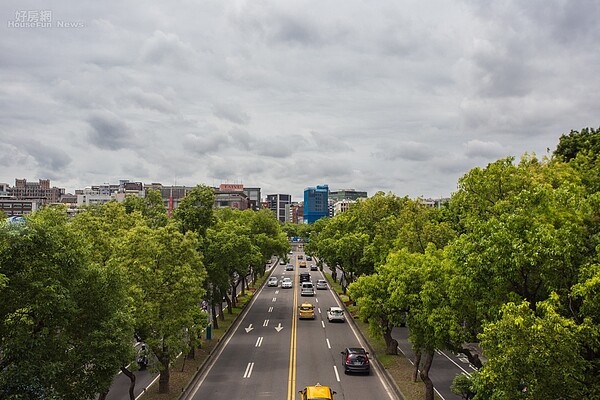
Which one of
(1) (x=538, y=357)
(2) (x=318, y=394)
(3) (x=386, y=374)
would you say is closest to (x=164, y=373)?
(2) (x=318, y=394)

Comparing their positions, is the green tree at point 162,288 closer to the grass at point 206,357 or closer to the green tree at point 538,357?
the grass at point 206,357

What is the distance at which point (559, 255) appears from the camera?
14.3 metres

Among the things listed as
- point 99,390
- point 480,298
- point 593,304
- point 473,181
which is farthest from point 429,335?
point 99,390

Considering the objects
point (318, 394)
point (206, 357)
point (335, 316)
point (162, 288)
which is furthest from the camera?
point (335, 316)

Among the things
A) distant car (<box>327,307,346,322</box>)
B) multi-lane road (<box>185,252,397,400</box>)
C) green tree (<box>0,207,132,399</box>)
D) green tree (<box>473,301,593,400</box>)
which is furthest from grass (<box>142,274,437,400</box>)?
green tree (<box>473,301,593,400</box>)

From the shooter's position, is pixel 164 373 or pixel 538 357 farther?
pixel 164 373

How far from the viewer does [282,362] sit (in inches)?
1243

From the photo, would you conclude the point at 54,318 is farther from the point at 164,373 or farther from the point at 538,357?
the point at 538,357

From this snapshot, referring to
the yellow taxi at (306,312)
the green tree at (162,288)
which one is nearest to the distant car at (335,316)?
the yellow taxi at (306,312)

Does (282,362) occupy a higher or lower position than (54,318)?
lower

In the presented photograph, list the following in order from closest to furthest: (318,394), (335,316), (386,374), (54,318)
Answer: (54,318) < (318,394) < (386,374) < (335,316)

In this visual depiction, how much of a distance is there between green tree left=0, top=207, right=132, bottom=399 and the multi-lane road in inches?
412

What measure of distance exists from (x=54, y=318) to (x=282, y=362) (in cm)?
1913

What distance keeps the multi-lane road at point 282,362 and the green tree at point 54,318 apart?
10459 mm
